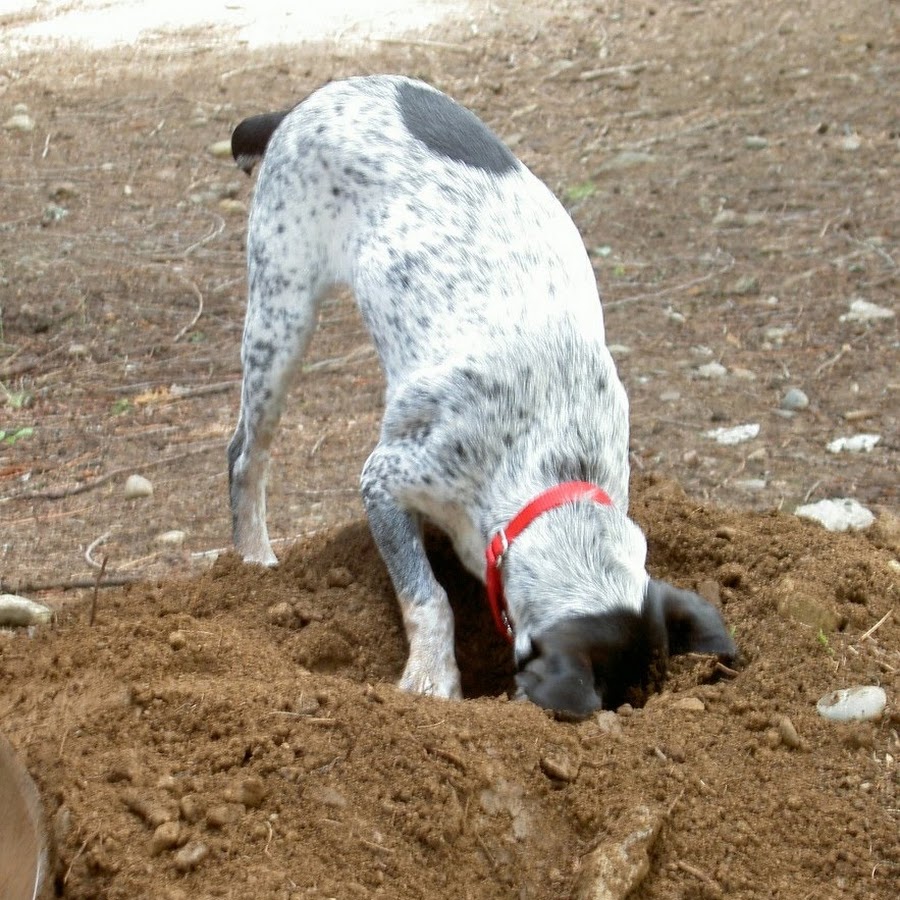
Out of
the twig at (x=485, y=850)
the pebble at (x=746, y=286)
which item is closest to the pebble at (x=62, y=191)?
the pebble at (x=746, y=286)

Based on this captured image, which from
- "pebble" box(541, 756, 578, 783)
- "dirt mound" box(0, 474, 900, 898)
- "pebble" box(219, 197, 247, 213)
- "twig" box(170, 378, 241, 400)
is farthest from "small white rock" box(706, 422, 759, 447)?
"pebble" box(219, 197, 247, 213)

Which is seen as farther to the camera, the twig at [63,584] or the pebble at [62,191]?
the pebble at [62,191]

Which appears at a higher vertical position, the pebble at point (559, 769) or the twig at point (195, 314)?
the pebble at point (559, 769)

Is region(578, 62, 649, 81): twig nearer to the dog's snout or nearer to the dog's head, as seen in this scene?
the dog's head

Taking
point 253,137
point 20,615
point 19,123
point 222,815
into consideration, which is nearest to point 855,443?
point 253,137

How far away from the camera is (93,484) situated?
506cm

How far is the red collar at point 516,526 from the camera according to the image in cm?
331

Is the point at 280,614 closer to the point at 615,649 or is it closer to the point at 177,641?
the point at 177,641

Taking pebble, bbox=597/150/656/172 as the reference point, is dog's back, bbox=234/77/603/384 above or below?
above

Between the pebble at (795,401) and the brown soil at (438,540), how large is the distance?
80 mm

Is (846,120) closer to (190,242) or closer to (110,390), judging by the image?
(190,242)

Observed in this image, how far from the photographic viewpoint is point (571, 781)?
2.74 metres

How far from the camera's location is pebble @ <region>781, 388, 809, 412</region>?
18.1 feet

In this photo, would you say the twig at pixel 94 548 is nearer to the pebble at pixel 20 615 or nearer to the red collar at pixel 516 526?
the pebble at pixel 20 615
